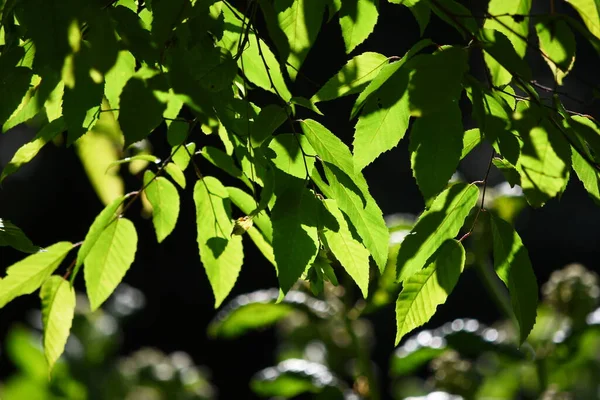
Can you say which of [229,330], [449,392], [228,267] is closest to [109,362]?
[229,330]

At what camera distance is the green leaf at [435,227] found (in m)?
0.96

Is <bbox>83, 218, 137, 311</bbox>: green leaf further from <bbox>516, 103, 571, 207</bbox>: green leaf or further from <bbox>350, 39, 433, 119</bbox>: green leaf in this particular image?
<bbox>516, 103, 571, 207</bbox>: green leaf

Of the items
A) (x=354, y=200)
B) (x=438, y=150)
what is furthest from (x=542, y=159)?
(x=354, y=200)

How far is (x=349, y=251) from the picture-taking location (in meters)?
1.03

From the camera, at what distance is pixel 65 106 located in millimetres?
823

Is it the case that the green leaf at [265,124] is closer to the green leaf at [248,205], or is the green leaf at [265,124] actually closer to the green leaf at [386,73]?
the green leaf at [386,73]

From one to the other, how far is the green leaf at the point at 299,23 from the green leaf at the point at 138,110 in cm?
27

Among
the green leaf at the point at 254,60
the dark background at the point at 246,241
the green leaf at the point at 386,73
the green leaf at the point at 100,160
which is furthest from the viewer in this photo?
the dark background at the point at 246,241

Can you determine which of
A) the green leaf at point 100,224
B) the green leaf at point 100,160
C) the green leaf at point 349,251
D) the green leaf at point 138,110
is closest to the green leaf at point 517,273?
the green leaf at point 349,251

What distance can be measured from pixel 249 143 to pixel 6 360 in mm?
4839

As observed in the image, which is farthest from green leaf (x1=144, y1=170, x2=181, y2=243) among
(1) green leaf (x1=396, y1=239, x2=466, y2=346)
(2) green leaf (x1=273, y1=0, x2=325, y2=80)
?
(1) green leaf (x1=396, y1=239, x2=466, y2=346)

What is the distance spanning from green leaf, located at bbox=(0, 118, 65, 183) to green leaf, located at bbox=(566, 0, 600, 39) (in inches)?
27.1

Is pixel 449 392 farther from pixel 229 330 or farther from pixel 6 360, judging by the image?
pixel 6 360

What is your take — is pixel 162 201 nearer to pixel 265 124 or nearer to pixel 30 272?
pixel 30 272
